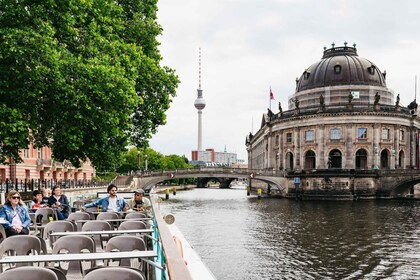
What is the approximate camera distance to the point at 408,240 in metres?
27.1

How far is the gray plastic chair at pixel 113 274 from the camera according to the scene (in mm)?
4930

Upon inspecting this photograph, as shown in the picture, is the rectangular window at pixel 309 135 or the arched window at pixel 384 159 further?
the rectangular window at pixel 309 135

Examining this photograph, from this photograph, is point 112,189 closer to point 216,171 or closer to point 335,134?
point 216,171

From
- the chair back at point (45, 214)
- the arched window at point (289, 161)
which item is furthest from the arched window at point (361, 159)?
the chair back at point (45, 214)

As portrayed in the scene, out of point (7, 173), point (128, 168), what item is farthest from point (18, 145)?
point (128, 168)

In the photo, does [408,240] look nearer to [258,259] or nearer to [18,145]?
[258,259]

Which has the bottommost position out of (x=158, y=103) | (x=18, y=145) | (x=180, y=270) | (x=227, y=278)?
(x=227, y=278)

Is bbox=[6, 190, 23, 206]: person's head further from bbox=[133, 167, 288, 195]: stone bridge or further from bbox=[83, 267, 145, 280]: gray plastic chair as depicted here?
bbox=[133, 167, 288, 195]: stone bridge

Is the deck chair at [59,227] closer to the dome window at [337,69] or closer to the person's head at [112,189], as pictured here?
the person's head at [112,189]

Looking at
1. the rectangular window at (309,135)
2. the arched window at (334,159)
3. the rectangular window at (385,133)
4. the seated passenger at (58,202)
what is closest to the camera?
the seated passenger at (58,202)

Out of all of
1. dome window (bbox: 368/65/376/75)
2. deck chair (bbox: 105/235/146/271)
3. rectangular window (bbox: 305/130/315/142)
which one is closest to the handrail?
deck chair (bbox: 105/235/146/271)

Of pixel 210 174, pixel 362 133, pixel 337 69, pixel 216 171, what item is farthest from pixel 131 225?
pixel 337 69

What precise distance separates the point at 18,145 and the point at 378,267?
15658mm

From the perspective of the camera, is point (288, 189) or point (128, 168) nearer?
point (288, 189)
